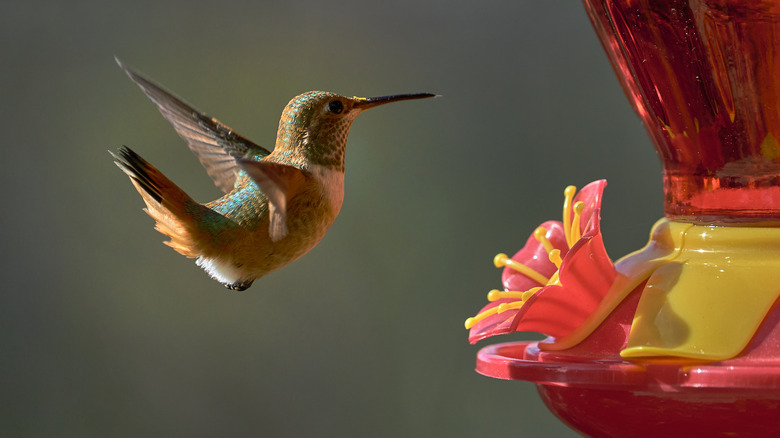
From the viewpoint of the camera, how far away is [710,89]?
1.20 m

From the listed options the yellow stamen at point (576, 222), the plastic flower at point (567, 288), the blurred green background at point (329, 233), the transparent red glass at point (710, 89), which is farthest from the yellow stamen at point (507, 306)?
the blurred green background at point (329, 233)

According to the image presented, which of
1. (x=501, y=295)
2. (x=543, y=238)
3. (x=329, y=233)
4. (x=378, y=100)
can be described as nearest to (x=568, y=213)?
(x=543, y=238)

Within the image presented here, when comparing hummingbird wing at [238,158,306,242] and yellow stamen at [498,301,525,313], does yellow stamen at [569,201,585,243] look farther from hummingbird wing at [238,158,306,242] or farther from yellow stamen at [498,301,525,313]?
hummingbird wing at [238,158,306,242]

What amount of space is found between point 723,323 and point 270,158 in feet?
2.11

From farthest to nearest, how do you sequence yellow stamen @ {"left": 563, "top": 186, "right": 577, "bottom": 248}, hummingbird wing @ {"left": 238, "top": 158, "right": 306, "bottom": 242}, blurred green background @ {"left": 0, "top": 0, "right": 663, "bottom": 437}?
blurred green background @ {"left": 0, "top": 0, "right": 663, "bottom": 437}
yellow stamen @ {"left": 563, "top": 186, "right": 577, "bottom": 248}
hummingbird wing @ {"left": 238, "top": 158, "right": 306, "bottom": 242}

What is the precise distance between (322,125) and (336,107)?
39mm

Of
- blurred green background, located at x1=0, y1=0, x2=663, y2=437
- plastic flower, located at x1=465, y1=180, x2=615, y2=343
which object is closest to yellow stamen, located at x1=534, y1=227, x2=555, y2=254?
plastic flower, located at x1=465, y1=180, x2=615, y2=343

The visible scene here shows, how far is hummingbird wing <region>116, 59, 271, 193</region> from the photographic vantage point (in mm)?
1228

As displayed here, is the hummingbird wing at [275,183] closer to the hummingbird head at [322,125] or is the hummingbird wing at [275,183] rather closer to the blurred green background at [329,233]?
the hummingbird head at [322,125]

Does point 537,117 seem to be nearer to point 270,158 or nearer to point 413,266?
point 413,266

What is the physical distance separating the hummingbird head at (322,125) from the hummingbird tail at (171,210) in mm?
170

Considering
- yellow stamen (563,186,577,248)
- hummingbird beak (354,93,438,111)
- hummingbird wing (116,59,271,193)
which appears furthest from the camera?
yellow stamen (563,186,577,248)

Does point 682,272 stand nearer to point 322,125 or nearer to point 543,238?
point 543,238

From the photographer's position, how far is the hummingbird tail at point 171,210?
118 centimetres
